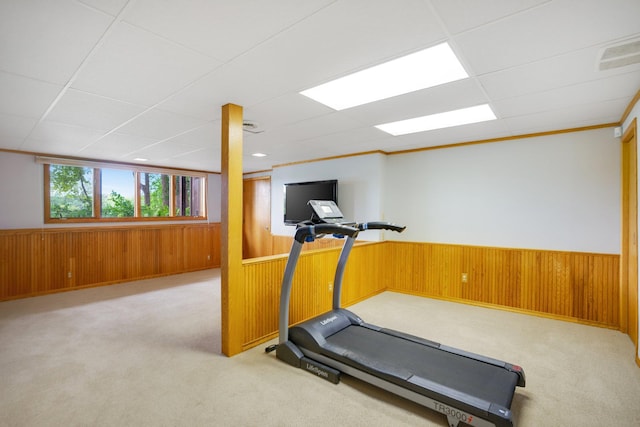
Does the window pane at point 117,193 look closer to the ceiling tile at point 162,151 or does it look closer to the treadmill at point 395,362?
the ceiling tile at point 162,151

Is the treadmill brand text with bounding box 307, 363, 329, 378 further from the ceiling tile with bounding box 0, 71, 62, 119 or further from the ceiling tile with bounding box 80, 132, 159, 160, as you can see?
the ceiling tile with bounding box 80, 132, 159, 160

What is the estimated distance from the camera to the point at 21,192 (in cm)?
493

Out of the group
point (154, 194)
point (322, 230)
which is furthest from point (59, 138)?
point (322, 230)

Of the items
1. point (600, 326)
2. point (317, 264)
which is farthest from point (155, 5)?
point (600, 326)

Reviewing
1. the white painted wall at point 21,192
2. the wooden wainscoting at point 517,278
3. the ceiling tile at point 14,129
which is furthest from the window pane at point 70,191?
the wooden wainscoting at point 517,278

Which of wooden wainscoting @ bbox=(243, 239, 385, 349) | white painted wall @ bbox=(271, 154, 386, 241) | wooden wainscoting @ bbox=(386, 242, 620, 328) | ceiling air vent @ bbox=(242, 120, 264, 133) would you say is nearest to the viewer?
wooden wainscoting @ bbox=(243, 239, 385, 349)

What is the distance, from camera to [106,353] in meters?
2.91

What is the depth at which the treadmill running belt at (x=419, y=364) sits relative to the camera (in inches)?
81.1

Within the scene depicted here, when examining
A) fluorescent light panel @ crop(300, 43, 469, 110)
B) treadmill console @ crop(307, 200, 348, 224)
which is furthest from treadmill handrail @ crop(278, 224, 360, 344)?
fluorescent light panel @ crop(300, 43, 469, 110)

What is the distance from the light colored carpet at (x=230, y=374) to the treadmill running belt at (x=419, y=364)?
207 mm

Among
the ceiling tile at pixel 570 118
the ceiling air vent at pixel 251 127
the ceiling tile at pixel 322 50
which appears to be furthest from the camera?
the ceiling air vent at pixel 251 127

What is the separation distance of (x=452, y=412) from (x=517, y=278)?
2.88 metres

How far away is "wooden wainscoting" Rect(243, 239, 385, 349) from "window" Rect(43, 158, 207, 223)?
432 cm

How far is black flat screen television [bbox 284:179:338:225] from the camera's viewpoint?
5.42m
